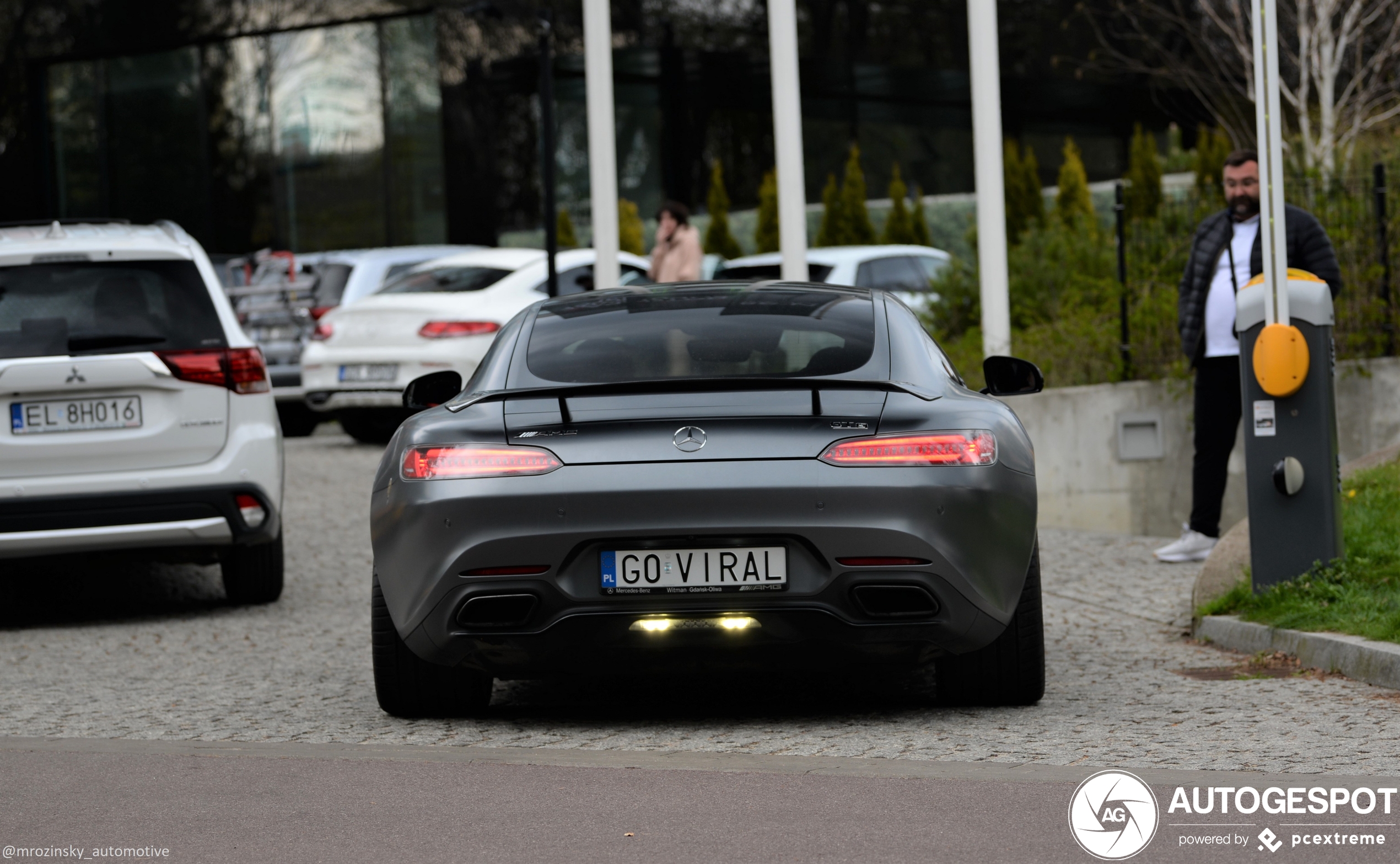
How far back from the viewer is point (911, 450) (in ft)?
17.6

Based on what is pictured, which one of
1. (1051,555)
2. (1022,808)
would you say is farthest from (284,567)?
(1022,808)

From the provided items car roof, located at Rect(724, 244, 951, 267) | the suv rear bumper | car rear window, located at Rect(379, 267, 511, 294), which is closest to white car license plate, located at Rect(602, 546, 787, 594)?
the suv rear bumper

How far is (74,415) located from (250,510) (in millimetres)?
858

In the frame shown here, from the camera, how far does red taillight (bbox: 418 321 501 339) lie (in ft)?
50.3

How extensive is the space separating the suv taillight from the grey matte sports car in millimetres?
2939

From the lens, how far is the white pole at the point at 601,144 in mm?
14773

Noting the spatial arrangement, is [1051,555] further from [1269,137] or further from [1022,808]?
[1022,808]

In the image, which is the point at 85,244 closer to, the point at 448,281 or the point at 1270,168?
the point at 1270,168

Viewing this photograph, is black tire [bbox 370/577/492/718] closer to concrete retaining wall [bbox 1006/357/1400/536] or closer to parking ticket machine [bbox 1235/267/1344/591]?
parking ticket machine [bbox 1235/267/1344/591]

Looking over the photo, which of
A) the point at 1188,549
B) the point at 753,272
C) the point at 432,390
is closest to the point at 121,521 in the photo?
the point at 432,390

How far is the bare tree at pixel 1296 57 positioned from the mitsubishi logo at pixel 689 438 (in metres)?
11.8

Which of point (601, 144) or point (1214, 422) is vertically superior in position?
point (601, 144)

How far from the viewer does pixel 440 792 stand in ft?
16.2

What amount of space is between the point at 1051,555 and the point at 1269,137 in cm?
350
